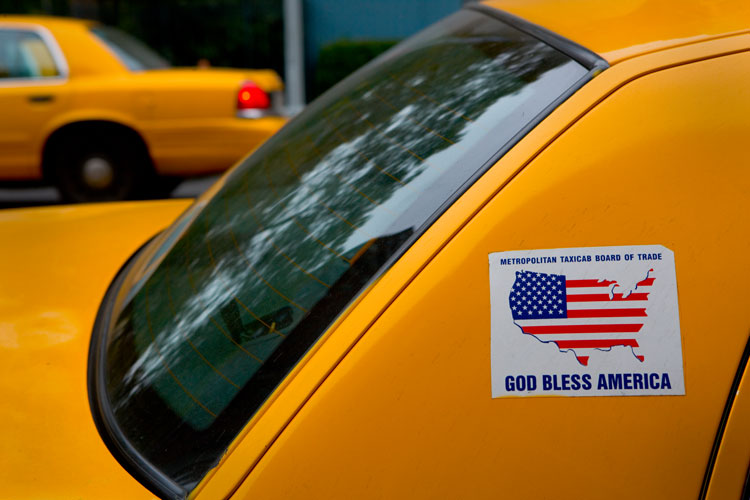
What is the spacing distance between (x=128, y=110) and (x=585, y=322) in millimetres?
7189

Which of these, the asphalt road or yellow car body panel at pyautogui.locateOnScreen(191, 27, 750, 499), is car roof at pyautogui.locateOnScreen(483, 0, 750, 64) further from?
the asphalt road

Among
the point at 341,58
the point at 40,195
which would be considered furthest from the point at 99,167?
the point at 341,58

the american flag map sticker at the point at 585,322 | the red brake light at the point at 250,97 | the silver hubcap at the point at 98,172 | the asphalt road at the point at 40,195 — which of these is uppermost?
the red brake light at the point at 250,97

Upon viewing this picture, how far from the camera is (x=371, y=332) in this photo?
137cm

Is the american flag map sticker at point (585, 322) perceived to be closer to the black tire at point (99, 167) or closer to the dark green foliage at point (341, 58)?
the black tire at point (99, 167)

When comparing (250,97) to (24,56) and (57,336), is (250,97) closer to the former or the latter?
(24,56)

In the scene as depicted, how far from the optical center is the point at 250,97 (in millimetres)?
8164

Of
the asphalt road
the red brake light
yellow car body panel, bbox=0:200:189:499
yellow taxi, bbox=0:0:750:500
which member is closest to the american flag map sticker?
yellow taxi, bbox=0:0:750:500

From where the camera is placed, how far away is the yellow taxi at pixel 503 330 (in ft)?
4.35

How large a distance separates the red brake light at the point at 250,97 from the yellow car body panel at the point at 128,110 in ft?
0.19

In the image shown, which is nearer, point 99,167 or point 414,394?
point 414,394

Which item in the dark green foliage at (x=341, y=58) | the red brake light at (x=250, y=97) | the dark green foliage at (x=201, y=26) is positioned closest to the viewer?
the red brake light at (x=250, y=97)

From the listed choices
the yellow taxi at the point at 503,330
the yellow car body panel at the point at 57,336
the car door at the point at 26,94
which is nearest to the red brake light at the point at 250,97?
the car door at the point at 26,94

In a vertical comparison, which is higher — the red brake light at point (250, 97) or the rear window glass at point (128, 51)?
the rear window glass at point (128, 51)
